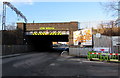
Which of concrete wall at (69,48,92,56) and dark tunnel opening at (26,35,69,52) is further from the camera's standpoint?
dark tunnel opening at (26,35,69,52)

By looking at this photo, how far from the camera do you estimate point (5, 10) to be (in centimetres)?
3525

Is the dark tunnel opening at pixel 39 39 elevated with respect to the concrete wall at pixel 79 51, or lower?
elevated

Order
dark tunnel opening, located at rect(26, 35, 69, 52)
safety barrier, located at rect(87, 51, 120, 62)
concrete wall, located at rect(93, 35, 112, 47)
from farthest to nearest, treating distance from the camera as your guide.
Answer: dark tunnel opening, located at rect(26, 35, 69, 52) → concrete wall, located at rect(93, 35, 112, 47) → safety barrier, located at rect(87, 51, 120, 62)

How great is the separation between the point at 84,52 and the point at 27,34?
2032 cm

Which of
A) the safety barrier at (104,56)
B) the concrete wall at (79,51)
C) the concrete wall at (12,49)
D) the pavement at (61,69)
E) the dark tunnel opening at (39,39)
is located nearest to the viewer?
the pavement at (61,69)

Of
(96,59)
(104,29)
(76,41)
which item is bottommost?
(96,59)

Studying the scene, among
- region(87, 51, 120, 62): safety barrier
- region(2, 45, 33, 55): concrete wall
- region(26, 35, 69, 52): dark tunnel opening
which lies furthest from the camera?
region(26, 35, 69, 52): dark tunnel opening

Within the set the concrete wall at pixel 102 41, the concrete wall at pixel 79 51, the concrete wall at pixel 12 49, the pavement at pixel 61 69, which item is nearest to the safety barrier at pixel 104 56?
the pavement at pixel 61 69

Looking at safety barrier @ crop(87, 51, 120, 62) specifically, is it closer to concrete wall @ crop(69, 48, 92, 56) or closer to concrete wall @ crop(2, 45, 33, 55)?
concrete wall @ crop(69, 48, 92, 56)

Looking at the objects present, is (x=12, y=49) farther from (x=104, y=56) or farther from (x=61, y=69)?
(x=61, y=69)

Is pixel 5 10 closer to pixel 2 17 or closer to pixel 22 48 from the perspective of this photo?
pixel 2 17

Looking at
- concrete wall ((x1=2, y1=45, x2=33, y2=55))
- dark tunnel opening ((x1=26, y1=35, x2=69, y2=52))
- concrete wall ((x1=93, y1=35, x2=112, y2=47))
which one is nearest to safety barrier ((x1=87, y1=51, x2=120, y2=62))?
concrete wall ((x1=93, y1=35, x2=112, y2=47))

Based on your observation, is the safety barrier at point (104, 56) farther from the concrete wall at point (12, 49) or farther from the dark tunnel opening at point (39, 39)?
the dark tunnel opening at point (39, 39)

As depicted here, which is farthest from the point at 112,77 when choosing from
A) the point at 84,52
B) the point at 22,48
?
the point at 22,48
